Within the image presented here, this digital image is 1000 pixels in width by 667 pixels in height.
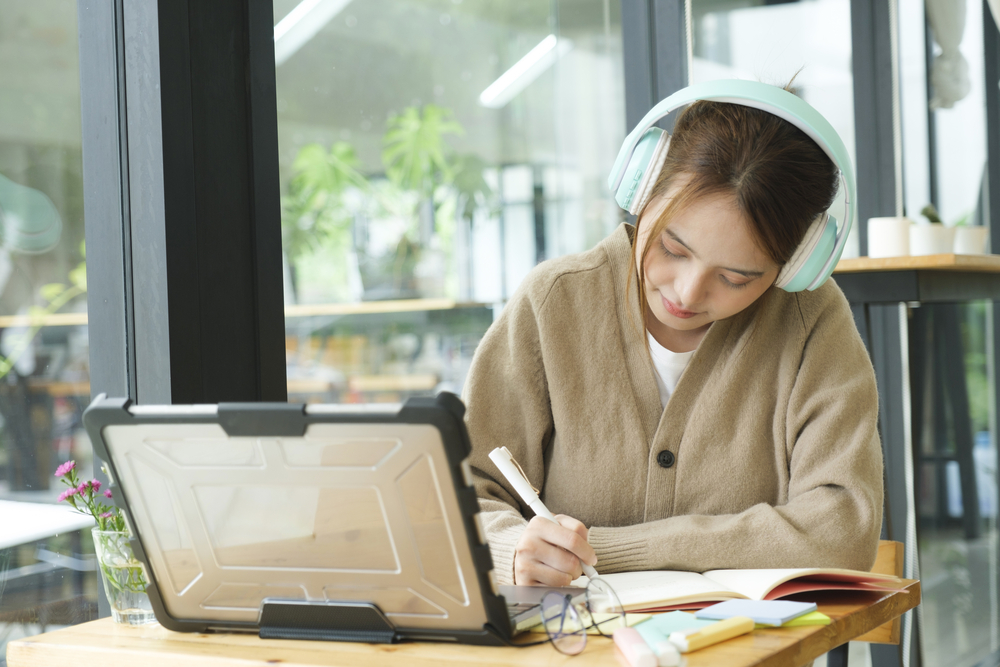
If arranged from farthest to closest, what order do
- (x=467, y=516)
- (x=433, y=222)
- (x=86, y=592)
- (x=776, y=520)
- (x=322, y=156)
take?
(x=433, y=222) → (x=322, y=156) → (x=86, y=592) → (x=776, y=520) → (x=467, y=516)

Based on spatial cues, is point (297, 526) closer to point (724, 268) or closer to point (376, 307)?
point (724, 268)

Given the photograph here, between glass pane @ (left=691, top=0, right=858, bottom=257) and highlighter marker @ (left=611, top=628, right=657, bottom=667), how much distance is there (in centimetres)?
237

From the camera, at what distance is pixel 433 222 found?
2.74 metres

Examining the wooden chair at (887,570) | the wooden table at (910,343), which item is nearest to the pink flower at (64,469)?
the wooden chair at (887,570)

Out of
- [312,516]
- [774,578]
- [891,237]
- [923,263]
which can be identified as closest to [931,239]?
[891,237]

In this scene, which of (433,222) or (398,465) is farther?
(433,222)

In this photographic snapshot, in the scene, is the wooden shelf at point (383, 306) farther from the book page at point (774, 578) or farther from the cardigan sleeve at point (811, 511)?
the book page at point (774, 578)

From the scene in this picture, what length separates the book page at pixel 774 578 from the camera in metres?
0.80

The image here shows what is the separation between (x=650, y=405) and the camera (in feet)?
3.87

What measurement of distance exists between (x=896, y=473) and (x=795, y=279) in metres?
1.84

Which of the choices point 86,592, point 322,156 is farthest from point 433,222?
point 86,592

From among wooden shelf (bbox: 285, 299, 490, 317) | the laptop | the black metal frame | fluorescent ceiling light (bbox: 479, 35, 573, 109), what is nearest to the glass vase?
the laptop

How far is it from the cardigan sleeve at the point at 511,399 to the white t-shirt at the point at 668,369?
0.15 metres

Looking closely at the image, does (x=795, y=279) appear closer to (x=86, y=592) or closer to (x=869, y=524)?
(x=869, y=524)
